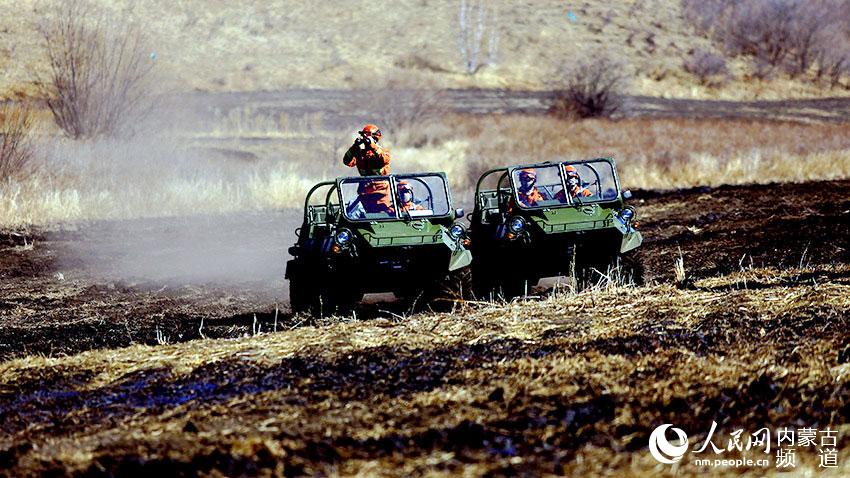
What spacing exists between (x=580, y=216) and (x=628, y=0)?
203 ft

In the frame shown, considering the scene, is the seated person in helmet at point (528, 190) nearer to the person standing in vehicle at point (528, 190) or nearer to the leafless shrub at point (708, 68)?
the person standing in vehicle at point (528, 190)

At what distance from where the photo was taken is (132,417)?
6211 millimetres

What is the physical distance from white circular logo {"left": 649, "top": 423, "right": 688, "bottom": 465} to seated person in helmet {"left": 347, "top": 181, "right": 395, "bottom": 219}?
5937 millimetres

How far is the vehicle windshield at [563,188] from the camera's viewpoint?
11.8m

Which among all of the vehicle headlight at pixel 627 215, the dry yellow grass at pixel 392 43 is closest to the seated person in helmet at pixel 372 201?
the vehicle headlight at pixel 627 215

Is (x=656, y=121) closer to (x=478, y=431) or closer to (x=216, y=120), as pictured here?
(x=216, y=120)

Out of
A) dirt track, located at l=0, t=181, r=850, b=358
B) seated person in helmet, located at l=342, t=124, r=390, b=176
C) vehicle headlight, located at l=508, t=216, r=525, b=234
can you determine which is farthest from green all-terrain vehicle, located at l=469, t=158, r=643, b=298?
seated person in helmet, located at l=342, t=124, r=390, b=176

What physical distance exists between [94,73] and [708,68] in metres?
38.6

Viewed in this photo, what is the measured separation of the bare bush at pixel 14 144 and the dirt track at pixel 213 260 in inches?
103

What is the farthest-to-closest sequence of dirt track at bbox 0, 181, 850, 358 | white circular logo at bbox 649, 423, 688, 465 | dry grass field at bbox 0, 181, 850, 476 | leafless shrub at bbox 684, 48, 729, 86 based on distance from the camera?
leafless shrub at bbox 684, 48, 729, 86, dirt track at bbox 0, 181, 850, 358, dry grass field at bbox 0, 181, 850, 476, white circular logo at bbox 649, 423, 688, 465

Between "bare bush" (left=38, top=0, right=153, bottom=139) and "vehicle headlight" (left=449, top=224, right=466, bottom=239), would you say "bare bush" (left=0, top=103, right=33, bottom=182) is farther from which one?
"vehicle headlight" (left=449, top=224, right=466, bottom=239)

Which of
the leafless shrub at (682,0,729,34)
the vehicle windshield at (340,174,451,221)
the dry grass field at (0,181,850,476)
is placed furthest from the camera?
the leafless shrub at (682,0,729,34)

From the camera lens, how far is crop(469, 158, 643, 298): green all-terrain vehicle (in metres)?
11.2

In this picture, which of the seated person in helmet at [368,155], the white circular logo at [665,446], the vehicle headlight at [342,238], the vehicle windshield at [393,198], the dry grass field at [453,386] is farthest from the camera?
the seated person in helmet at [368,155]
